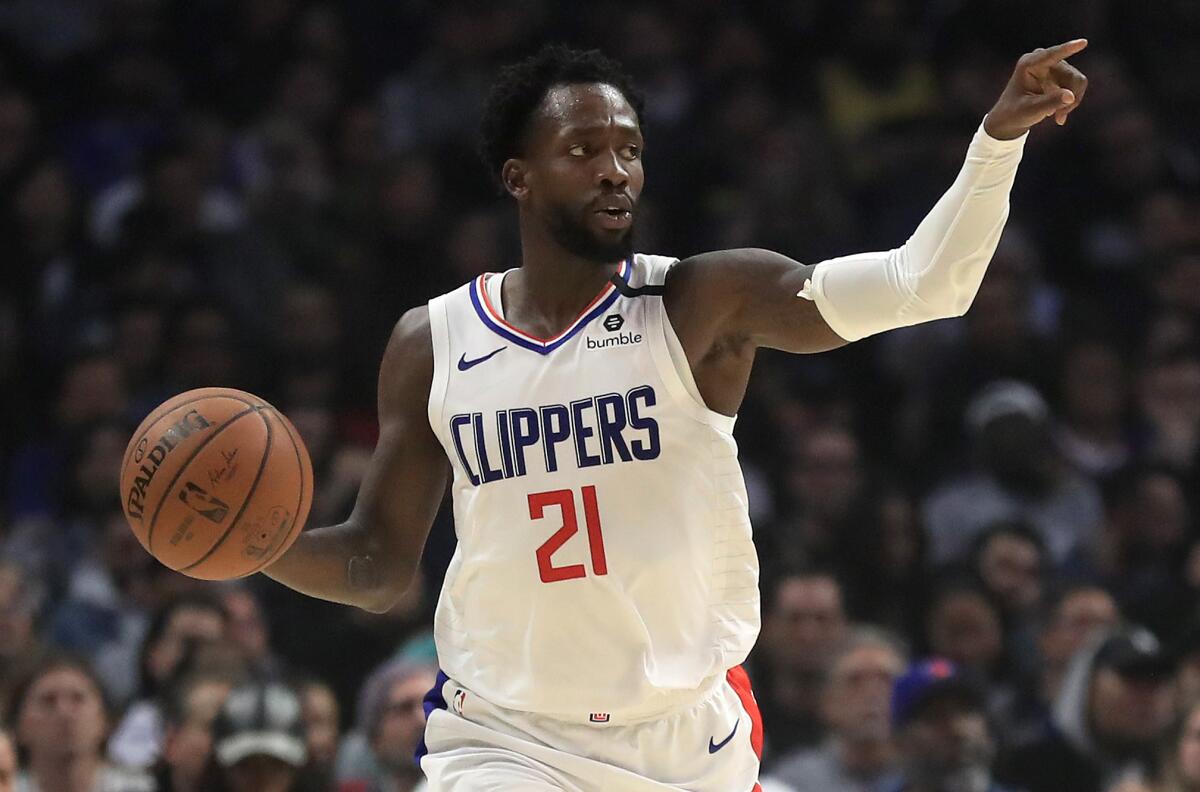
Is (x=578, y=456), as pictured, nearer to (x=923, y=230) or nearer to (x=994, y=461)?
(x=923, y=230)

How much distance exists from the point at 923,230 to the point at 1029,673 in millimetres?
3936

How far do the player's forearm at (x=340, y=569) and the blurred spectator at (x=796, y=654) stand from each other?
9.70 ft

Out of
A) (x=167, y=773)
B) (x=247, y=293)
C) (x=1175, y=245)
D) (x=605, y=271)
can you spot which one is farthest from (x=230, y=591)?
(x=1175, y=245)

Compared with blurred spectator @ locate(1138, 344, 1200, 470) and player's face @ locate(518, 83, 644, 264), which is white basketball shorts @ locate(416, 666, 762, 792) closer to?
player's face @ locate(518, 83, 644, 264)

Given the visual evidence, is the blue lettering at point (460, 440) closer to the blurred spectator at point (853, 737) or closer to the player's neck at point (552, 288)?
the player's neck at point (552, 288)

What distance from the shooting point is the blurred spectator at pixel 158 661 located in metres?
6.73

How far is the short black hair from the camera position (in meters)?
4.32

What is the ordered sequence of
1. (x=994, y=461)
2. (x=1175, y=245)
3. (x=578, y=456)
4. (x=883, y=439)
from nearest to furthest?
(x=578, y=456), (x=994, y=461), (x=883, y=439), (x=1175, y=245)

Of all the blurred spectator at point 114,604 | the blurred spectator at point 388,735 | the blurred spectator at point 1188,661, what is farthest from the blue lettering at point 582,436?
the blurred spectator at point 114,604

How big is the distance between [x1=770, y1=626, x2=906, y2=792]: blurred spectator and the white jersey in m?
2.73

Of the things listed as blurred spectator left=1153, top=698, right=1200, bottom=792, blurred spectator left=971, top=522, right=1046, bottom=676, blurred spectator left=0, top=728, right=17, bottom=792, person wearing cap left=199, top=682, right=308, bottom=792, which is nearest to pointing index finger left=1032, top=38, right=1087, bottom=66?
blurred spectator left=1153, top=698, right=1200, bottom=792

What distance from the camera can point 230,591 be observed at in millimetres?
7328

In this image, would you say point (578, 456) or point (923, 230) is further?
point (578, 456)

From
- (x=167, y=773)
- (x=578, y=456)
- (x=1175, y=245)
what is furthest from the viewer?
(x=1175, y=245)
